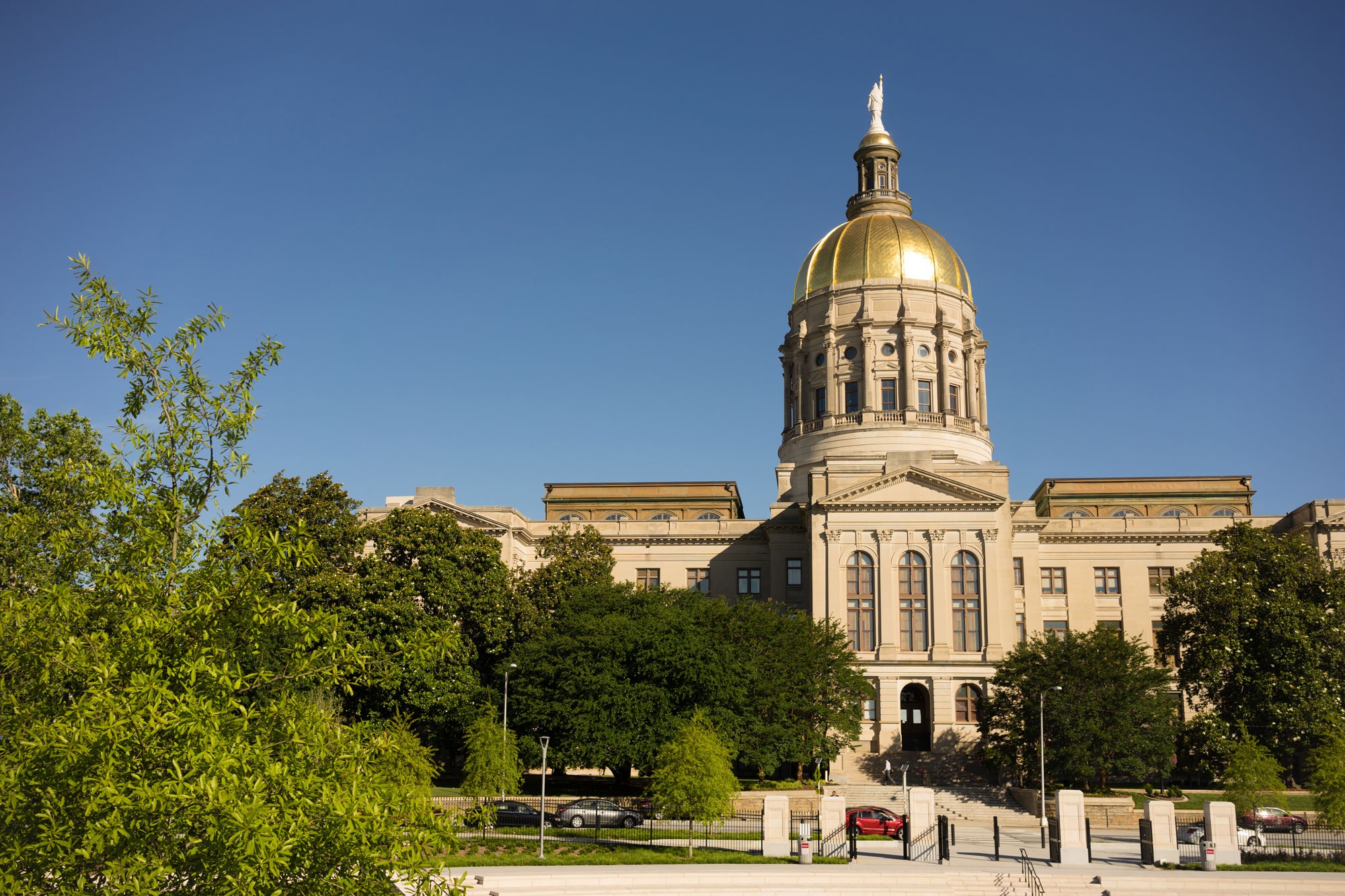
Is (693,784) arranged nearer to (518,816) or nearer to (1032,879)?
(518,816)

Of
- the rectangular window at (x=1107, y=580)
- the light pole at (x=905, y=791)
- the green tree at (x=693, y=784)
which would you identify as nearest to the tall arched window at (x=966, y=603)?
the light pole at (x=905, y=791)

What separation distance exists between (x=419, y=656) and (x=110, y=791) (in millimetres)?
4276

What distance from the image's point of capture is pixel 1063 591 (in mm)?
75312

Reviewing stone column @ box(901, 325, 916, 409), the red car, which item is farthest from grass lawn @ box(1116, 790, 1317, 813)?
stone column @ box(901, 325, 916, 409)

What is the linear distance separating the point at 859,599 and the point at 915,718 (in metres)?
7.15

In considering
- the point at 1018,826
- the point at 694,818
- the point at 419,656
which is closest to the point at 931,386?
the point at 1018,826

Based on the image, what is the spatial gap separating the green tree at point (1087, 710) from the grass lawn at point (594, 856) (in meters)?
20.6

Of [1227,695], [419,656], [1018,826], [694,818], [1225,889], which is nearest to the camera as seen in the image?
[419,656]

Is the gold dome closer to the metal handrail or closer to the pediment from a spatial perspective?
the pediment

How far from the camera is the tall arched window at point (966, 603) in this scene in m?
65.9

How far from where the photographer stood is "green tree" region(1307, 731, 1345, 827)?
3769 cm

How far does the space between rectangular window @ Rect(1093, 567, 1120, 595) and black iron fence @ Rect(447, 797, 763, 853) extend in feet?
124

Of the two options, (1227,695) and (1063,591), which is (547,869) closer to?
(1227,695)

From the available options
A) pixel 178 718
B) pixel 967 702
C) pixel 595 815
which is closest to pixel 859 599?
pixel 967 702
